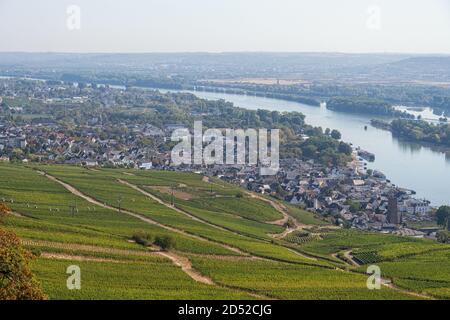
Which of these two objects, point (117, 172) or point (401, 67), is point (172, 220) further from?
point (401, 67)

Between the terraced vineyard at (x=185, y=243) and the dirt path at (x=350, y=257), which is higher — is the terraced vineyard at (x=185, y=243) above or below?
above

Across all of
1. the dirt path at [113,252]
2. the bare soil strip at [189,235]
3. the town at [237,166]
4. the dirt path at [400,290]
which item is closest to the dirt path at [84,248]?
the dirt path at [113,252]

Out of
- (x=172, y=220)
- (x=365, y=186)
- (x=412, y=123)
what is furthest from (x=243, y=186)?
(x=412, y=123)

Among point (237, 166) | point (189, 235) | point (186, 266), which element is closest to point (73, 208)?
point (189, 235)

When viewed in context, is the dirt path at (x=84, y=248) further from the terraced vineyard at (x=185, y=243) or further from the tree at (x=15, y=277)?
the tree at (x=15, y=277)

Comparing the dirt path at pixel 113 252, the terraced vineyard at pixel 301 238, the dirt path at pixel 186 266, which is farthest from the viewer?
the terraced vineyard at pixel 301 238
